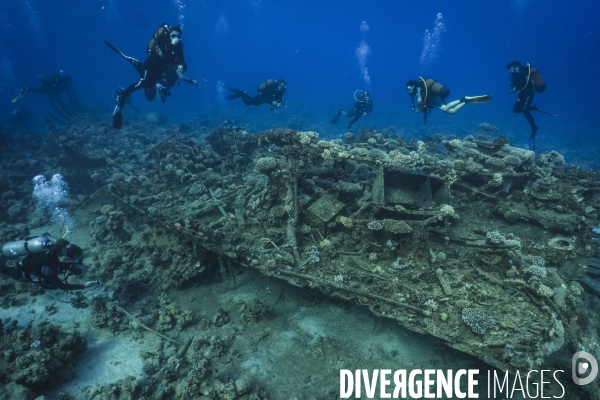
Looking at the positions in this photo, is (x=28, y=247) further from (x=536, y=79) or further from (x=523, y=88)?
→ (x=536, y=79)

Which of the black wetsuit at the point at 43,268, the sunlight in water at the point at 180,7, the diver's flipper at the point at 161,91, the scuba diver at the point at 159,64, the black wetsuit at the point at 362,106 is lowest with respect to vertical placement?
the black wetsuit at the point at 43,268

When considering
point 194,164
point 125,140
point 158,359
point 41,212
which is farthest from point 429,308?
point 125,140

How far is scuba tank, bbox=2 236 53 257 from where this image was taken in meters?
5.86

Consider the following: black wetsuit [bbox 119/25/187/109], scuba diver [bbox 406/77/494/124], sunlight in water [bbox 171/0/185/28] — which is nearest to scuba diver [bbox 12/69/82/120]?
black wetsuit [bbox 119/25/187/109]

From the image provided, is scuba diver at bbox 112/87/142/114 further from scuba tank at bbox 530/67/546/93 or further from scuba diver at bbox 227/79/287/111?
scuba tank at bbox 530/67/546/93

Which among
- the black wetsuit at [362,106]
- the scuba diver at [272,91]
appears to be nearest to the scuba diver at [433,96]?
the black wetsuit at [362,106]

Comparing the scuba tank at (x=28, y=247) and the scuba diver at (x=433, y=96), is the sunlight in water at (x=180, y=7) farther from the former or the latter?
the scuba tank at (x=28, y=247)

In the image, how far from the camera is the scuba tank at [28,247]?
5.86m

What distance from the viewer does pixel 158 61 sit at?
11039 mm

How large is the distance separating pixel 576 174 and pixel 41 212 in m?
21.3

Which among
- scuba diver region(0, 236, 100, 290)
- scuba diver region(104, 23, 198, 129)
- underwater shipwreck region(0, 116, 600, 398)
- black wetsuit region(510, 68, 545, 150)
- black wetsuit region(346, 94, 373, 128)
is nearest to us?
underwater shipwreck region(0, 116, 600, 398)

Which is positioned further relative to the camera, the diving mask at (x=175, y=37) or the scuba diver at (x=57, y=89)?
the scuba diver at (x=57, y=89)

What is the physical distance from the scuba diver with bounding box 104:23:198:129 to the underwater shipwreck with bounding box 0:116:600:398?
2.67m

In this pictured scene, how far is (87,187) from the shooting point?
12633 millimetres
